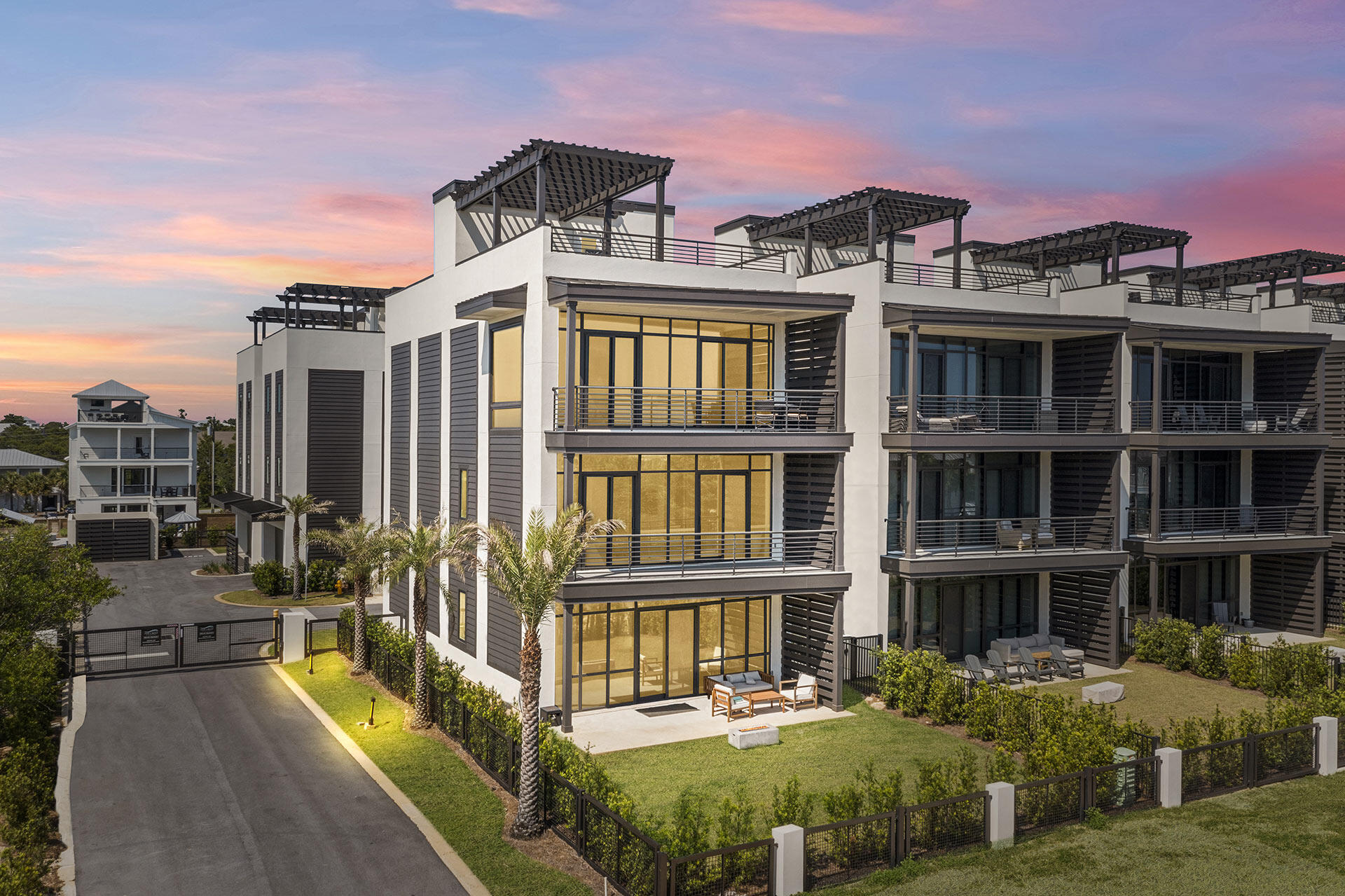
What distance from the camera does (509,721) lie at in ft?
59.3

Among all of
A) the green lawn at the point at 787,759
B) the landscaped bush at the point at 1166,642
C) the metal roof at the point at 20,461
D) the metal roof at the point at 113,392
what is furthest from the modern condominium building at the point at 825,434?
the metal roof at the point at 20,461

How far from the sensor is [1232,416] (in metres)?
31.9

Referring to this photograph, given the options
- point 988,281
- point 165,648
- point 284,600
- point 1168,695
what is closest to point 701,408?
point 1168,695

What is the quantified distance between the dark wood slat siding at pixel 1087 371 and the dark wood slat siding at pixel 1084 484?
0.91 m

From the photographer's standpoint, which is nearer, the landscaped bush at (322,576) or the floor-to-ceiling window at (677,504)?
the floor-to-ceiling window at (677,504)

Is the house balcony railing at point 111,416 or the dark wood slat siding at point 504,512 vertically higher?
the house balcony railing at point 111,416

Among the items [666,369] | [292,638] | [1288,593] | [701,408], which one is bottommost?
[292,638]

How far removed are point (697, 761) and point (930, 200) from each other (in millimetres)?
15906

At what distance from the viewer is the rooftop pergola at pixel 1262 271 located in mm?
32875

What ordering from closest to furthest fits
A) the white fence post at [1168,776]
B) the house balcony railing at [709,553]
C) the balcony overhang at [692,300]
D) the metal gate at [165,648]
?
the white fence post at [1168,776]
the balcony overhang at [692,300]
the house balcony railing at [709,553]
the metal gate at [165,648]

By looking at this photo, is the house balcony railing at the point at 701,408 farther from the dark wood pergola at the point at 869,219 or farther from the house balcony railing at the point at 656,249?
the dark wood pergola at the point at 869,219

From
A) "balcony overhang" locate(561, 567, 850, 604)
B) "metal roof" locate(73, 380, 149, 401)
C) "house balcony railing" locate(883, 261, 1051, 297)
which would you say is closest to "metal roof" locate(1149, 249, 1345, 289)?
"house balcony railing" locate(883, 261, 1051, 297)

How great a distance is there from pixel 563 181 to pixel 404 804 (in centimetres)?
1450

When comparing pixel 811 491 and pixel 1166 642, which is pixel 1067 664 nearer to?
pixel 1166 642
